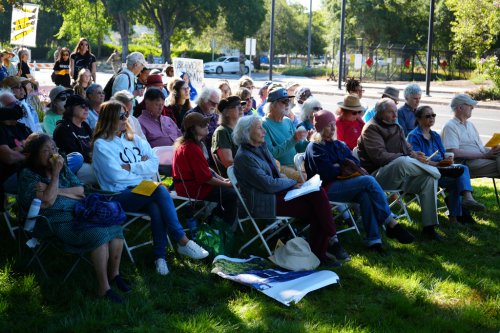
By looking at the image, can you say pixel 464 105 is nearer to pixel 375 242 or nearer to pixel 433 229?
pixel 433 229

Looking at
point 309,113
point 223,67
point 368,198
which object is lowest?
point 368,198

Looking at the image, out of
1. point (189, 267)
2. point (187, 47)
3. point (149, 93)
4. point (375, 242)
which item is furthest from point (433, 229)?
point (187, 47)

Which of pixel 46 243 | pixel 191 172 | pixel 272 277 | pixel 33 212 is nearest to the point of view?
pixel 33 212

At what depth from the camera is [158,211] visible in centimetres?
577

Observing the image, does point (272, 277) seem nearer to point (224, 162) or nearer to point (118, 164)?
point (118, 164)

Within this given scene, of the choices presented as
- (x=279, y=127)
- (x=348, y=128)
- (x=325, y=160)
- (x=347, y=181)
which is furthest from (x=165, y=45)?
(x=347, y=181)

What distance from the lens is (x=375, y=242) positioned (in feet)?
21.4

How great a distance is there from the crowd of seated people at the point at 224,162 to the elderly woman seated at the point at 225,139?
0.04 feet

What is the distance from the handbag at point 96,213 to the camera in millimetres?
5023

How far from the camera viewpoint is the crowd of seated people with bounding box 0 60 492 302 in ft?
17.2

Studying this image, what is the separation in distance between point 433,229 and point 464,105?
2082 mm

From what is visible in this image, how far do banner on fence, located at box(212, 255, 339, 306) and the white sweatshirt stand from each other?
1.06m

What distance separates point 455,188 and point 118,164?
3.93 m

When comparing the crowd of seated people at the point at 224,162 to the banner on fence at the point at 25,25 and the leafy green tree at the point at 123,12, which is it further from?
the leafy green tree at the point at 123,12
